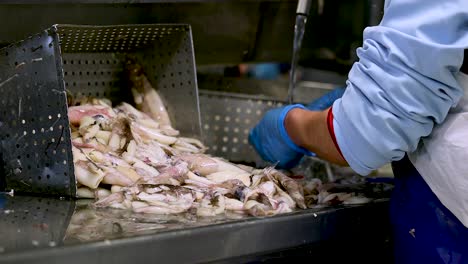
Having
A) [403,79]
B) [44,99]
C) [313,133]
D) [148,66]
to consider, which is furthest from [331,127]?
[148,66]

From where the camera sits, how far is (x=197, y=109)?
220cm

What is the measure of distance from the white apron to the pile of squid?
1.07 ft

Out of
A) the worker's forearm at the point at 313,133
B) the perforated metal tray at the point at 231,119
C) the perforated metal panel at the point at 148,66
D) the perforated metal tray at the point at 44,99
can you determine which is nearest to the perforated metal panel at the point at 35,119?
the perforated metal tray at the point at 44,99

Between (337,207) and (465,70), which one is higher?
(465,70)

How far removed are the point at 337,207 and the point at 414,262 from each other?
0.24m

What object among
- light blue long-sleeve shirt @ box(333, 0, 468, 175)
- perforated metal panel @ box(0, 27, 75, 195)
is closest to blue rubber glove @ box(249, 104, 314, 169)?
light blue long-sleeve shirt @ box(333, 0, 468, 175)

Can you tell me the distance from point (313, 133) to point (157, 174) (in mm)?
437

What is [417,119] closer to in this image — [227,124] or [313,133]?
[313,133]

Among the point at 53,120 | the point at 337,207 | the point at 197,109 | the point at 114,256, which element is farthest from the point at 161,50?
the point at 114,256

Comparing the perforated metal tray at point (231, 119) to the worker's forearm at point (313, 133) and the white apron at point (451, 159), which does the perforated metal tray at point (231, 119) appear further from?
the white apron at point (451, 159)

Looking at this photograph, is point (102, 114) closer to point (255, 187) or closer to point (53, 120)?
point (53, 120)

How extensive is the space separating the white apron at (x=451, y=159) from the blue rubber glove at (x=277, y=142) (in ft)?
1.76

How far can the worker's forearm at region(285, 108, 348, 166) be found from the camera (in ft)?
5.58

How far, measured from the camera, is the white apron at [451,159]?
1474 mm
